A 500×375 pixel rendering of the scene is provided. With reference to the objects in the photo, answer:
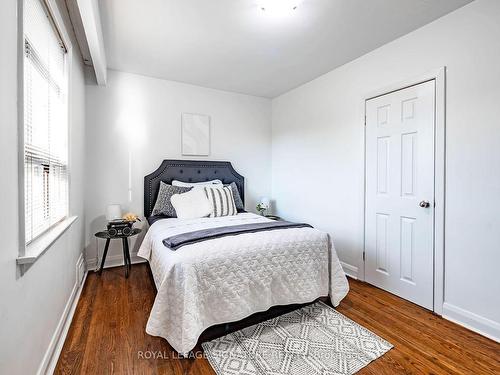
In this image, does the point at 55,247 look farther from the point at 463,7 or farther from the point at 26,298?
the point at 463,7

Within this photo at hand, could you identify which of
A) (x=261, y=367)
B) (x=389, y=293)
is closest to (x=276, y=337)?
(x=261, y=367)

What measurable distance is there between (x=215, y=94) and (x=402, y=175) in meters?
2.79

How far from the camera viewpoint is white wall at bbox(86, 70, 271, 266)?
124 inches

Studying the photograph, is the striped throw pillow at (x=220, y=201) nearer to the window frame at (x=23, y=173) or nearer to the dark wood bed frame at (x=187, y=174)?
the dark wood bed frame at (x=187, y=174)

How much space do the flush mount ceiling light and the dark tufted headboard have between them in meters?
2.21

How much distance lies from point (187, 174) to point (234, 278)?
2178 mm

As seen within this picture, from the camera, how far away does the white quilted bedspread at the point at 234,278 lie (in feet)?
5.35

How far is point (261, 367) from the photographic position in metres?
1.54

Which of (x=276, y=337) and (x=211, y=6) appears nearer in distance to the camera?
(x=276, y=337)

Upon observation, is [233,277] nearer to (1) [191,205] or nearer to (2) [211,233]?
(2) [211,233]

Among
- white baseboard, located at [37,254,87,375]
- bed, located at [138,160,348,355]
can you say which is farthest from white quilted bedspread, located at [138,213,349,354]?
white baseboard, located at [37,254,87,375]

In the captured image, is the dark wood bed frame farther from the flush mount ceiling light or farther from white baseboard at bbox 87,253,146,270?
the flush mount ceiling light

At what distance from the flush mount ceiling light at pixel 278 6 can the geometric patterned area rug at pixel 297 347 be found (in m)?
2.48

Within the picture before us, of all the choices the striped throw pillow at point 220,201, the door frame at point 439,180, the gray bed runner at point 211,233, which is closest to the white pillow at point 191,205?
the striped throw pillow at point 220,201
